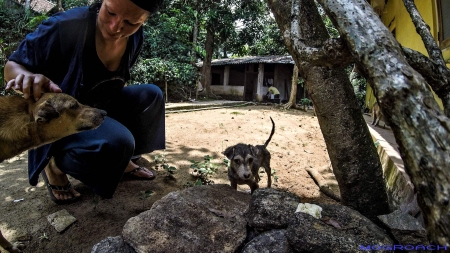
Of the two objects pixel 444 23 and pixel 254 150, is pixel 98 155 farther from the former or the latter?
pixel 444 23

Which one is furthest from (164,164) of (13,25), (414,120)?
(13,25)

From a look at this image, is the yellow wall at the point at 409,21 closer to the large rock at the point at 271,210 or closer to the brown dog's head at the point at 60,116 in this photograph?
the large rock at the point at 271,210

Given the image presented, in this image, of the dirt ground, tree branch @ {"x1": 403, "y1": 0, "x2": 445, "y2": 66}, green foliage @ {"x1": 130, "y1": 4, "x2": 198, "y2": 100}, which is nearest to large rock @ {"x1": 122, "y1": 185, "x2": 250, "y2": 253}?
the dirt ground

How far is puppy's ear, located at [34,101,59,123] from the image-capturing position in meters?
2.10

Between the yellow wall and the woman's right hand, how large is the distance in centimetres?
447

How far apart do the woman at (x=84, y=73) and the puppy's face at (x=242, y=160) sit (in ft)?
3.99

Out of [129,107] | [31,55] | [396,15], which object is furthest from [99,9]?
[396,15]

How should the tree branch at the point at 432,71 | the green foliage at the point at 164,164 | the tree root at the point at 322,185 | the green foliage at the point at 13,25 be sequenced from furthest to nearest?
the green foliage at the point at 13,25, the green foliage at the point at 164,164, the tree root at the point at 322,185, the tree branch at the point at 432,71

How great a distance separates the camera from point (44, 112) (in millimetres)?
2098

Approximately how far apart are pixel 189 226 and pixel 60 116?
1.36 m

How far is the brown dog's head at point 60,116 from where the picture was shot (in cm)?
213

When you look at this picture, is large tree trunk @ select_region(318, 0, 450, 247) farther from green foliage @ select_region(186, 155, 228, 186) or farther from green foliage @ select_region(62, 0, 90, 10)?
green foliage @ select_region(62, 0, 90, 10)

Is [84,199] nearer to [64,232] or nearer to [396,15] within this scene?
[64,232]

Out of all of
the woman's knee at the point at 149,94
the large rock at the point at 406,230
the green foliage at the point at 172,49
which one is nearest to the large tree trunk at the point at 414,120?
the large rock at the point at 406,230
